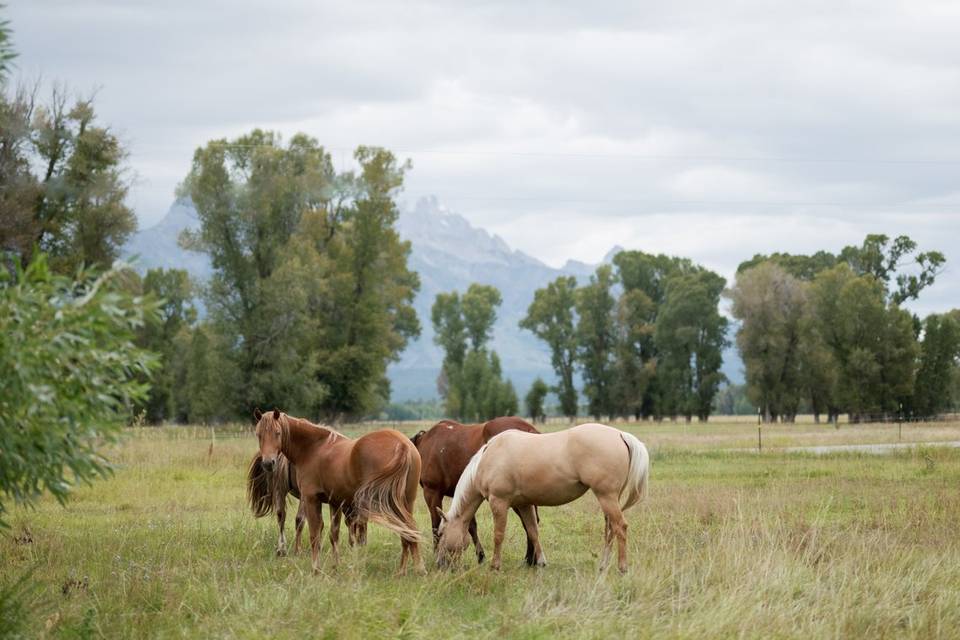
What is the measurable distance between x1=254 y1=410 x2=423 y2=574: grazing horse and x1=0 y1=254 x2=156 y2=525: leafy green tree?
13.6 feet

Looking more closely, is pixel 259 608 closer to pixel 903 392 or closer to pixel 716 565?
pixel 716 565

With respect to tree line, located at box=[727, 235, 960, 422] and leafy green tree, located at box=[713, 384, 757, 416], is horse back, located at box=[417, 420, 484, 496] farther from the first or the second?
leafy green tree, located at box=[713, 384, 757, 416]

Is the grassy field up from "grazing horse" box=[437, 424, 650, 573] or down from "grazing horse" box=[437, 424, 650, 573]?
down

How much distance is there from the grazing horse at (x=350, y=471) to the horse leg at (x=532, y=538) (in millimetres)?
1305

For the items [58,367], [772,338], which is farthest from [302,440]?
[772,338]

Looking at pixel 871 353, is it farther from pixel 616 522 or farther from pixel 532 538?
pixel 616 522

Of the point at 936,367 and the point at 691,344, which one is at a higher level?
the point at 691,344

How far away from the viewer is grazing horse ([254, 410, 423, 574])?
10375mm

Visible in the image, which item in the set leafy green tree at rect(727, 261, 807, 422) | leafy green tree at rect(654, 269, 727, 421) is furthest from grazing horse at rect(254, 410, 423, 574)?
leafy green tree at rect(654, 269, 727, 421)

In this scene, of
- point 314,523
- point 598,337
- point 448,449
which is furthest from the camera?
point 598,337

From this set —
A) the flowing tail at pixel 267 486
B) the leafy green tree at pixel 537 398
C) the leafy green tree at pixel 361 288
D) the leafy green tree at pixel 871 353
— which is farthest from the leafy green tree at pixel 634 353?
the flowing tail at pixel 267 486

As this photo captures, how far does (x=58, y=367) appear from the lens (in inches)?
244

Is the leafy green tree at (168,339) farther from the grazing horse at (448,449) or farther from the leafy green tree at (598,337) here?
the grazing horse at (448,449)

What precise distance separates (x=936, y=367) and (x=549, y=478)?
213 feet
